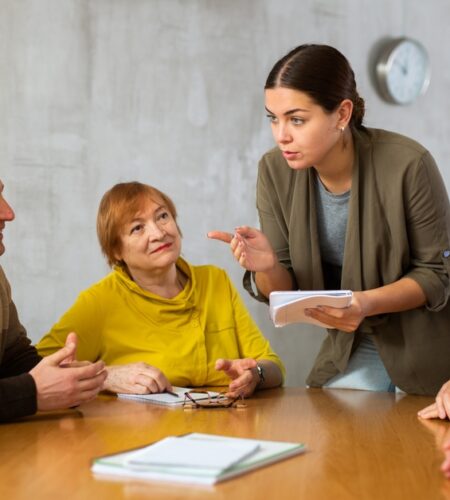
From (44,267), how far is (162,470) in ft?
8.45

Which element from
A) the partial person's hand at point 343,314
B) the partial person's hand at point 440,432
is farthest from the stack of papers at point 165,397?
the partial person's hand at point 440,432

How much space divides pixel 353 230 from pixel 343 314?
13.8 inches

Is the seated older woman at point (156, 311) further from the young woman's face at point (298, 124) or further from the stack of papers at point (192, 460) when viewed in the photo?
the stack of papers at point (192, 460)

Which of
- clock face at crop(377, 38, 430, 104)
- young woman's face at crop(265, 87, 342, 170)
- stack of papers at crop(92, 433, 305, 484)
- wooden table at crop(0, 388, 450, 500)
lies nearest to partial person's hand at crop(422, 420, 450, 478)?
wooden table at crop(0, 388, 450, 500)

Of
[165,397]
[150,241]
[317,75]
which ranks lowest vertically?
[165,397]

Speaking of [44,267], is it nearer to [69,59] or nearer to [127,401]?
[69,59]

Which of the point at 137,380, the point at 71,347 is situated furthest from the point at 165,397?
the point at 71,347

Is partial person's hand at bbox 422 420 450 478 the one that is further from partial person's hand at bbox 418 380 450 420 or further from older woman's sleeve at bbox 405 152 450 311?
older woman's sleeve at bbox 405 152 450 311

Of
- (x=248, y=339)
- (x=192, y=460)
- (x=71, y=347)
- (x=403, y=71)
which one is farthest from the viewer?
(x=403, y=71)

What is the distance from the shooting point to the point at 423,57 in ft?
16.5

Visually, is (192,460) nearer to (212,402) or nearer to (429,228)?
(212,402)

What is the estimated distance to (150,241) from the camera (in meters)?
2.90

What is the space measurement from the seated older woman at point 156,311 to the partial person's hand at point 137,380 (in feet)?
0.18

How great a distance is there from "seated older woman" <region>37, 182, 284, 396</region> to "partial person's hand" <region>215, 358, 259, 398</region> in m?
0.06
